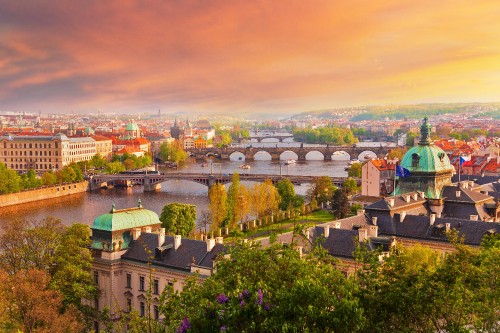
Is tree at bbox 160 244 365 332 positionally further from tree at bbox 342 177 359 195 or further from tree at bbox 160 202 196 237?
tree at bbox 342 177 359 195

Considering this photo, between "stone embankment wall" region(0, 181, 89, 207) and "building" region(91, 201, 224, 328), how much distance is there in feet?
203

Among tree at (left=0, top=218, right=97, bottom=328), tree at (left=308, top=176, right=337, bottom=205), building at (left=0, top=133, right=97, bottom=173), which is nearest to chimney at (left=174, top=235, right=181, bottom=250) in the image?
tree at (left=0, top=218, right=97, bottom=328)

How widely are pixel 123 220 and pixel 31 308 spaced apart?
11.1 metres

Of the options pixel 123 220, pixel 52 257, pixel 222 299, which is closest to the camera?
pixel 222 299

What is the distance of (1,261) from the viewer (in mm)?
38031

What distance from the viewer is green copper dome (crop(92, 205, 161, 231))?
4044 centimetres

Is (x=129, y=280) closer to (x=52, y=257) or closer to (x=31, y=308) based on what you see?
(x=52, y=257)

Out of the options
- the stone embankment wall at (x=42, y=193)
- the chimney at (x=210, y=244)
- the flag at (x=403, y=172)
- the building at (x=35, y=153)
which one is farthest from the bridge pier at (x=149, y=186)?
the chimney at (x=210, y=244)

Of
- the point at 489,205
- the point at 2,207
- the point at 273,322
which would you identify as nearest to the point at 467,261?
the point at 273,322

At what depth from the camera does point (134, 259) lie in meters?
39.3

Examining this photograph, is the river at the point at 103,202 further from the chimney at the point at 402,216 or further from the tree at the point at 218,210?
the chimney at the point at 402,216

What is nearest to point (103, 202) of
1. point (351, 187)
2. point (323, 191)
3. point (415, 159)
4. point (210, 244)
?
point (323, 191)

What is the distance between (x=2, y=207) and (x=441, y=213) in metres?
69.6

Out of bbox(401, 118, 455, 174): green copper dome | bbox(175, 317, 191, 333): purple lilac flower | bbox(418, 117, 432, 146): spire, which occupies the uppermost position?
bbox(418, 117, 432, 146): spire
